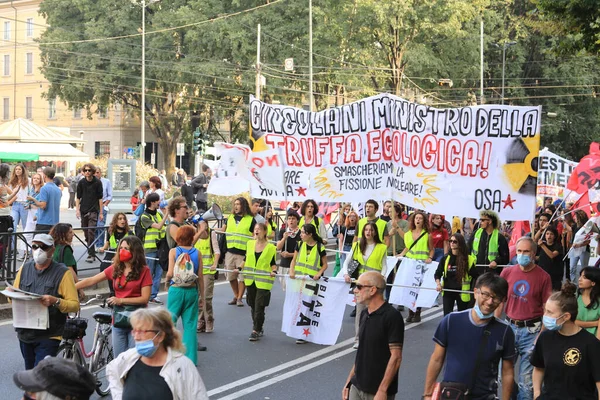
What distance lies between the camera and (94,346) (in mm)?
8359

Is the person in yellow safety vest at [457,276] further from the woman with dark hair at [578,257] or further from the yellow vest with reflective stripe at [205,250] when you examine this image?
the woman with dark hair at [578,257]

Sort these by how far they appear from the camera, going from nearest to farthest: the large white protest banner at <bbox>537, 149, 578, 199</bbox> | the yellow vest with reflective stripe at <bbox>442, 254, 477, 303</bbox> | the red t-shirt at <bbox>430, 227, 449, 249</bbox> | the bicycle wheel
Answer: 1. the bicycle wheel
2. the yellow vest with reflective stripe at <bbox>442, 254, 477, 303</bbox>
3. the red t-shirt at <bbox>430, 227, 449, 249</bbox>
4. the large white protest banner at <bbox>537, 149, 578, 199</bbox>

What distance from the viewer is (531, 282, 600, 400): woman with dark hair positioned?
17.7ft

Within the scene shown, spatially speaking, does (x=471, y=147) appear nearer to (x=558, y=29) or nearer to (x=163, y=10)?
(x=558, y=29)

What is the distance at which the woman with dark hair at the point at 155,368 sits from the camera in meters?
4.74

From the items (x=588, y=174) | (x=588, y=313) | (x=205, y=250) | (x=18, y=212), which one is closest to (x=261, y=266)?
A: (x=205, y=250)

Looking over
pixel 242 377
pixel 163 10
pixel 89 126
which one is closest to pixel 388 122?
pixel 242 377

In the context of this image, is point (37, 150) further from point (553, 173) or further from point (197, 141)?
point (553, 173)

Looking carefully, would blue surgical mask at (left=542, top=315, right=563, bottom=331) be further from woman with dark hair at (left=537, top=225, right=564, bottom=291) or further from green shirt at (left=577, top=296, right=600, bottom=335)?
woman with dark hair at (left=537, top=225, right=564, bottom=291)

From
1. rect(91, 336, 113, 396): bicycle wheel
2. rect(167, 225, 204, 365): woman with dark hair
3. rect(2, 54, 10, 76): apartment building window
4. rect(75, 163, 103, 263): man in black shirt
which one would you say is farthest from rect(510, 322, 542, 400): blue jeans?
rect(2, 54, 10, 76): apartment building window

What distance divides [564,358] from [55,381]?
3.14 m

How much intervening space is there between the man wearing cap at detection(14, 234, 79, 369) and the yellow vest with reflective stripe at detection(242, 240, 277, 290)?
14.1ft

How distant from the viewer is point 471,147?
410 inches

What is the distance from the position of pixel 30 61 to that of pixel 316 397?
7342 cm
